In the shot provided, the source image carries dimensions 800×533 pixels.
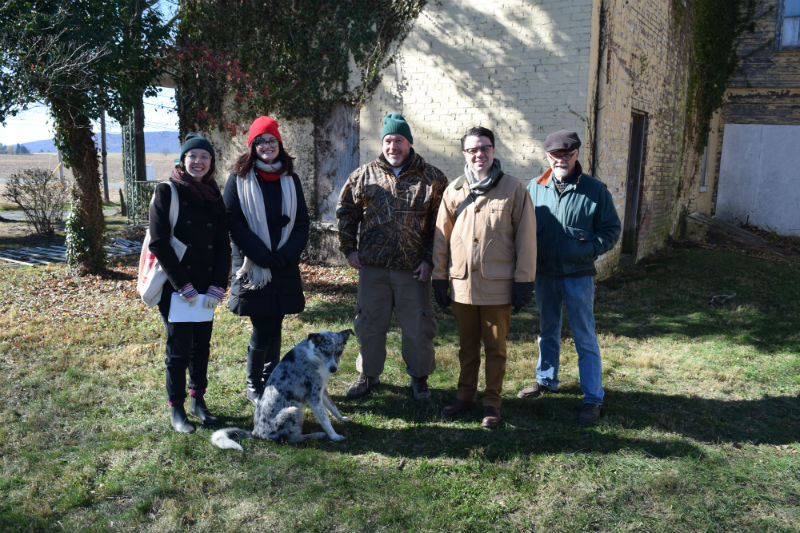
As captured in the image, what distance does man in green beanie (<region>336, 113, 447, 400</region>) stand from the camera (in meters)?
4.23

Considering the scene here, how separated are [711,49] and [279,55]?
1029cm

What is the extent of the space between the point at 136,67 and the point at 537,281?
7.84 metres

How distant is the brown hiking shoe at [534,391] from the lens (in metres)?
4.64

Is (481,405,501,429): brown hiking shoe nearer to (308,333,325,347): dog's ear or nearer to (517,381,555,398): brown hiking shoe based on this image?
(517,381,555,398): brown hiking shoe

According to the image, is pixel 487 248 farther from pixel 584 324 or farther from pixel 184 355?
pixel 184 355

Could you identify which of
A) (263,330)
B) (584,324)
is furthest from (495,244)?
(263,330)

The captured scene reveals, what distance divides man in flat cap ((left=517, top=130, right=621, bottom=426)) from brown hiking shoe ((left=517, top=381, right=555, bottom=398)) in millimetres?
496

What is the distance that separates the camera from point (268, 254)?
3.99 metres

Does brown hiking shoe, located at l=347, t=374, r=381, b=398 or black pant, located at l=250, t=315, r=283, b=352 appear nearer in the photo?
black pant, located at l=250, t=315, r=283, b=352

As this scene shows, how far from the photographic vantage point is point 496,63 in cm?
823

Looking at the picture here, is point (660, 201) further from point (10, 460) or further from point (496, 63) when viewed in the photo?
point (10, 460)

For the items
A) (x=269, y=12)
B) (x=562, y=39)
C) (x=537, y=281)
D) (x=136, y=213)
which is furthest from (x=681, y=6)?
(x=136, y=213)

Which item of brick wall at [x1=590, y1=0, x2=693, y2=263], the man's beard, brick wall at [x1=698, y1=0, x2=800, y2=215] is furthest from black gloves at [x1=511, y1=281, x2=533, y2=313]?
brick wall at [x1=698, y1=0, x2=800, y2=215]

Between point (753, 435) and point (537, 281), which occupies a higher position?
point (537, 281)
